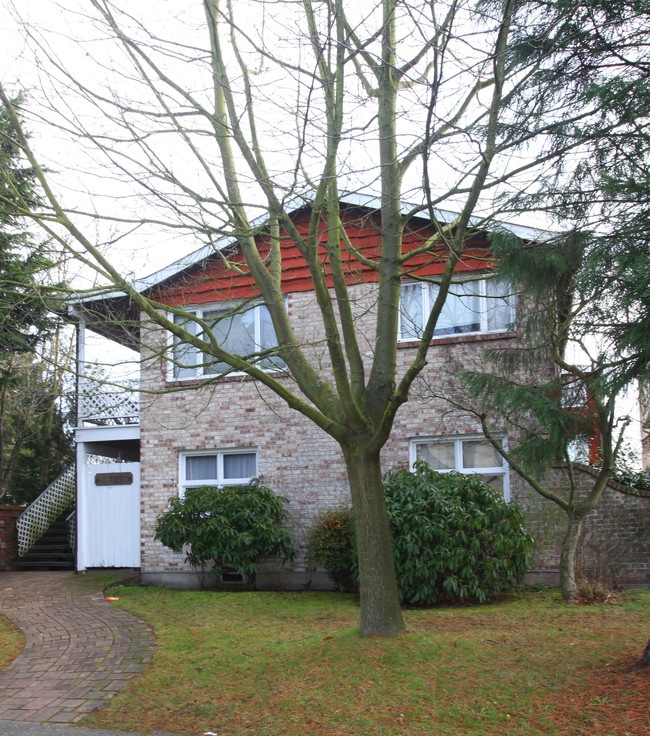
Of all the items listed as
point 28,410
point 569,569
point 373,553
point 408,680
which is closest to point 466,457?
point 569,569

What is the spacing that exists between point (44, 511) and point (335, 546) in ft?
30.7

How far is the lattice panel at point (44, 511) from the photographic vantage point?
647 inches

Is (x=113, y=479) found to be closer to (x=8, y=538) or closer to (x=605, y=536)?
(x=8, y=538)

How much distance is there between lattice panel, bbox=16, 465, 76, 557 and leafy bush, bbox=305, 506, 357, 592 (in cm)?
816

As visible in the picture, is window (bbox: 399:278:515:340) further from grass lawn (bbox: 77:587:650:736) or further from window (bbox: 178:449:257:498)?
grass lawn (bbox: 77:587:650:736)

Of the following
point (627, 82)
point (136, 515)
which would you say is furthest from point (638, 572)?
point (136, 515)

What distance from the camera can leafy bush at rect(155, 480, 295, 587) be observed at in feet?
37.1

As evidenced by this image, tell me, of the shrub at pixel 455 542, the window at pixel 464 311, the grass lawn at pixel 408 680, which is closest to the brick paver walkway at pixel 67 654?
the grass lawn at pixel 408 680

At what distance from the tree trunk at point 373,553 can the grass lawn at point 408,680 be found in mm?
211

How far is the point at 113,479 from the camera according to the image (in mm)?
14906

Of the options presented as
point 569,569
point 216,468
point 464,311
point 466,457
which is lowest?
point 569,569

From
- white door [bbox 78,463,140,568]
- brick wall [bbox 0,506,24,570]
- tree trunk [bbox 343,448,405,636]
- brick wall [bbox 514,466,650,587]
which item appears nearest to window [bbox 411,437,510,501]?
brick wall [bbox 514,466,650,587]

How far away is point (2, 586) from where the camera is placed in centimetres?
1300

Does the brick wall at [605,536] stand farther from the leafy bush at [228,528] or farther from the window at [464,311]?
the leafy bush at [228,528]
